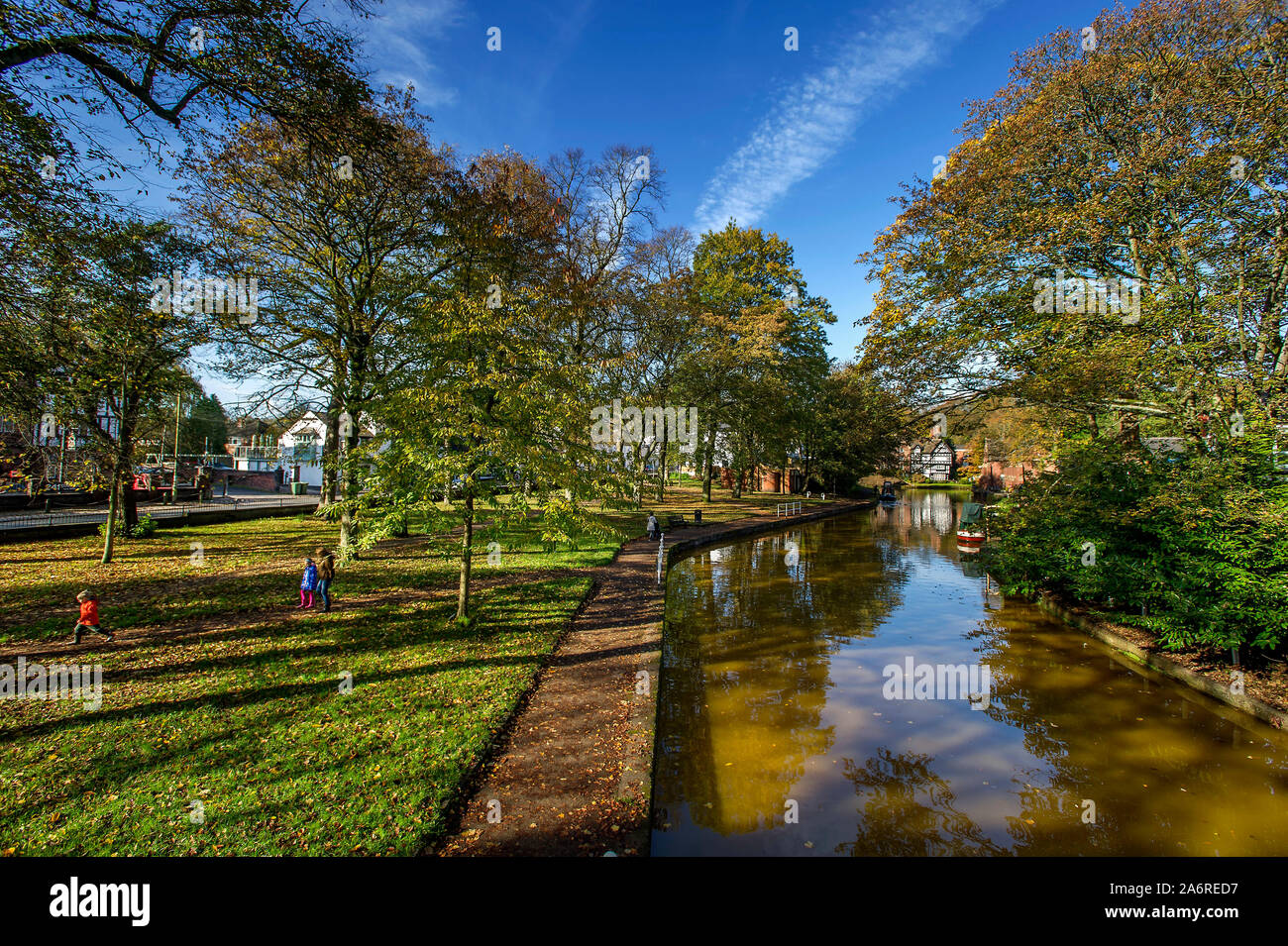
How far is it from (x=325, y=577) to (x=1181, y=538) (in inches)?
578

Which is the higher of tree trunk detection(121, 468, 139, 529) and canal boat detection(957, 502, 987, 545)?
tree trunk detection(121, 468, 139, 529)

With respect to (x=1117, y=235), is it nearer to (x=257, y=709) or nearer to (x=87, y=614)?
(x=257, y=709)

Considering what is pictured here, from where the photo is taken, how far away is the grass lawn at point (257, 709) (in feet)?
12.7

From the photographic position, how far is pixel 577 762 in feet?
16.5

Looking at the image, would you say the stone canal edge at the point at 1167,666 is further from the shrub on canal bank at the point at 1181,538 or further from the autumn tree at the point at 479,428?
the autumn tree at the point at 479,428

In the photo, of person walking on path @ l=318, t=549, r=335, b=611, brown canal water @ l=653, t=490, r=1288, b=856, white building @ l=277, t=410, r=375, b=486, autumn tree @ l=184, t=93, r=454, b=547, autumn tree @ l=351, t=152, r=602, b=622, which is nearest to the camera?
brown canal water @ l=653, t=490, r=1288, b=856

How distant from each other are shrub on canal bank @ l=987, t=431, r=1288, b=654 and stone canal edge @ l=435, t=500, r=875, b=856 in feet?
28.5

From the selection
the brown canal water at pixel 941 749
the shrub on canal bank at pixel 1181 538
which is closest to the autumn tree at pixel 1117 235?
the shrub on canal bank at pixel 1181 538

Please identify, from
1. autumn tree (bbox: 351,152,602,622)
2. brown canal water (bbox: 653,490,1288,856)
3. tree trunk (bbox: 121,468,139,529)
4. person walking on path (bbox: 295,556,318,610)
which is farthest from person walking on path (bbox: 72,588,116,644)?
tree trunk (bbox: 121,468,139,529)

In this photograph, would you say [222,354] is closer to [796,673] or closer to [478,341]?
[478,341]

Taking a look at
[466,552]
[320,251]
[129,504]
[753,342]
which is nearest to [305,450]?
[129,504]

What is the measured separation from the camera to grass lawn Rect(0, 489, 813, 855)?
12.7 ft

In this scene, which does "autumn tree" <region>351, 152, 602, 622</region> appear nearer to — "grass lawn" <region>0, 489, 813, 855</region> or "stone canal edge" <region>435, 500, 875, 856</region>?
"grass lawn" <region>0, 489, 813, 855</region>

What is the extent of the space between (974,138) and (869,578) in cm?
1302
